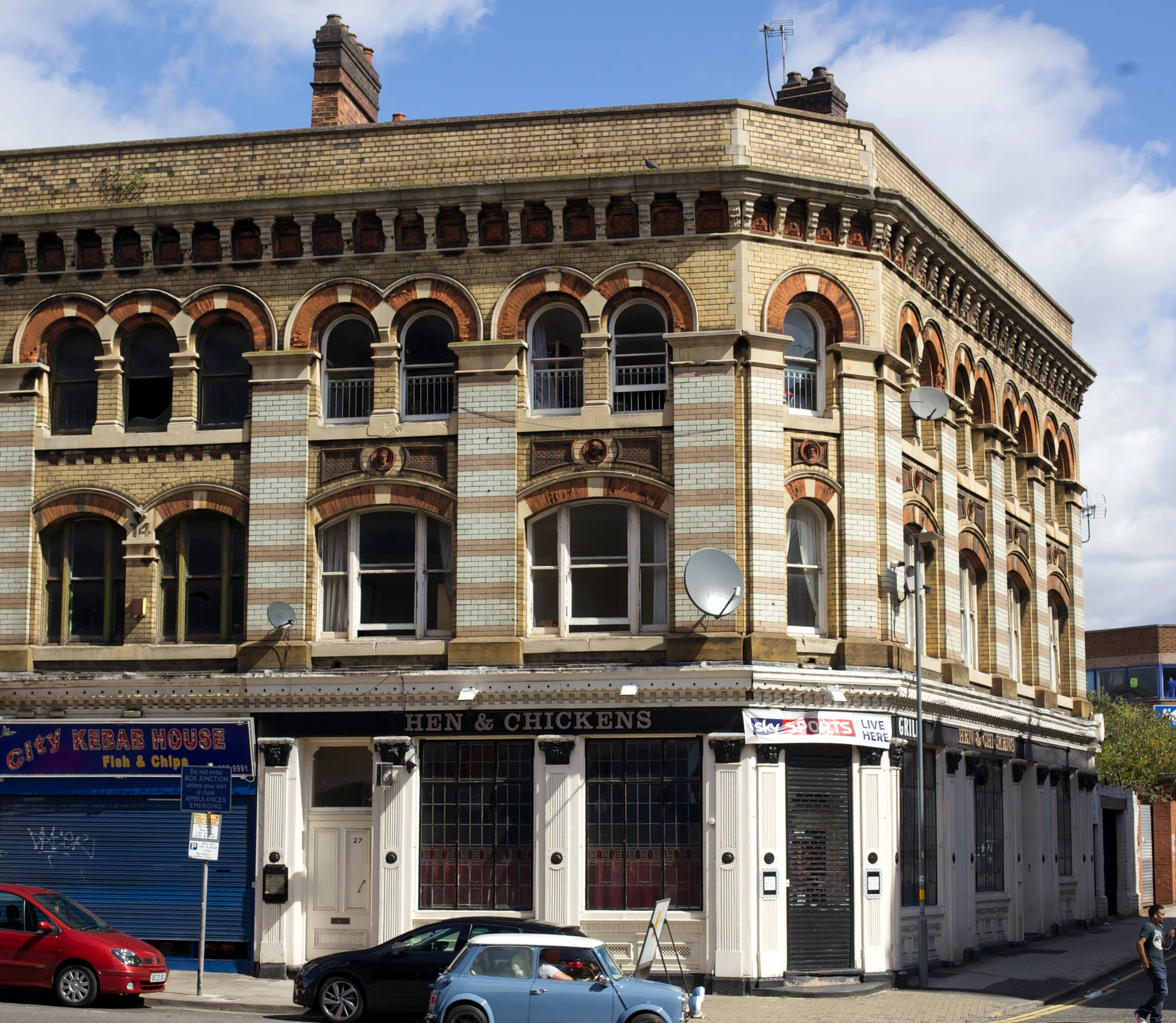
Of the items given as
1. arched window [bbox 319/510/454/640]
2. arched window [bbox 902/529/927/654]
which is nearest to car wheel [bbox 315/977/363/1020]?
arched window [bbox 319/510/454/640]

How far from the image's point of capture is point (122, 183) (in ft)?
96.0

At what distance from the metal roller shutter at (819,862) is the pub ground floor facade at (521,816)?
38mm

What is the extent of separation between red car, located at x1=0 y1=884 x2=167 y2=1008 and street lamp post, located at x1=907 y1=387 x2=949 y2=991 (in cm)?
1219

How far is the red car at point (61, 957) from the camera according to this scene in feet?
73.5

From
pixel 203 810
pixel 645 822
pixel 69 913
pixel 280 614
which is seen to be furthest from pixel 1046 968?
pixel 69 913

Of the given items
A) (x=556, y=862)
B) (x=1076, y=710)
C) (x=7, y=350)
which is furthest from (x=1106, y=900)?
(x=7, y=350)

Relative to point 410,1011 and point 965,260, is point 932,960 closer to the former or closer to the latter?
point 410,1011

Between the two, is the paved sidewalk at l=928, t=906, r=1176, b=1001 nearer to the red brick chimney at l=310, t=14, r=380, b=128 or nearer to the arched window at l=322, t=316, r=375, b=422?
the arched window at l=322, t=316, r=375, b=422

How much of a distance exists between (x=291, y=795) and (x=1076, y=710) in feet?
72.8

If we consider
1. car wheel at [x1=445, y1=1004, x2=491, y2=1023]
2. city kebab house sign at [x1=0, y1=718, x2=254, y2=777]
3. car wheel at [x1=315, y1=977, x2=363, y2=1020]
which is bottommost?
car wheel at [x1=315, y1=977, x2=363, y2=1020]

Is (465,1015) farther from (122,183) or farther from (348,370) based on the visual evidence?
(122,183)

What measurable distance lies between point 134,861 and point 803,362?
14200 millimetres

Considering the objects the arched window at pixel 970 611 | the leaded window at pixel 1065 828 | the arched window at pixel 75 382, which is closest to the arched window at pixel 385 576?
the arched window at pixel 75 382

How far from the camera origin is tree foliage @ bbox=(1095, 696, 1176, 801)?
45.8 meters
